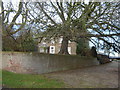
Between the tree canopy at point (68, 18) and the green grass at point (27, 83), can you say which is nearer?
the green grass at point (27, 83)

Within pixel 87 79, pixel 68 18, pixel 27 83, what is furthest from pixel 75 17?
pixel 27 83

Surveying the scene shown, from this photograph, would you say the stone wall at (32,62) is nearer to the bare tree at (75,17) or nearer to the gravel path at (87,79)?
the gravel path at (87,79)

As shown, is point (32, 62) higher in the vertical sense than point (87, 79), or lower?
higher

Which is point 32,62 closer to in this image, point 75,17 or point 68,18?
point 68,18

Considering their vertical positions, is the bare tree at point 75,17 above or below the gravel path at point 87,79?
above

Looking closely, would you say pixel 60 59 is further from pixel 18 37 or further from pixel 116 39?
pixel 116 39

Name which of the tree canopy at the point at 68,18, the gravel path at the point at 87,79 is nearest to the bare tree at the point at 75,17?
the tree canopy at the point at 68,18

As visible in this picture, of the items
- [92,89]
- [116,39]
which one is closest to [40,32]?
[92,89]

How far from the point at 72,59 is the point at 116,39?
14.3 ft

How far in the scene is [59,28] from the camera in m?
6.68

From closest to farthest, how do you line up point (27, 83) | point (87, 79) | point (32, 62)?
point (27, 83) < point (87, 79) < point (32, 62)

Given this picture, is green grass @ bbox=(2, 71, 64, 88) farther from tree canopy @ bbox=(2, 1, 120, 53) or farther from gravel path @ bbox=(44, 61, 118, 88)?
tree canopy @ bbox=(2, 1, 120, 53)

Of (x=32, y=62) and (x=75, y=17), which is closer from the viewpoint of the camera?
(x=75, y=17)

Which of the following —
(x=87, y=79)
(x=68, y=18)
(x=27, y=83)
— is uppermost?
(x=68, y=18)
